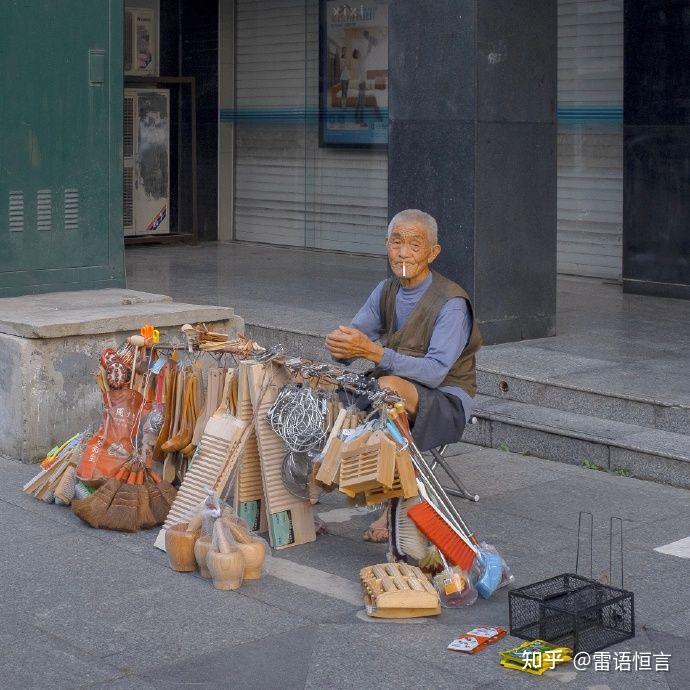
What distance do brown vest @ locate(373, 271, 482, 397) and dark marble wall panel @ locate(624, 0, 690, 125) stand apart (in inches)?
209

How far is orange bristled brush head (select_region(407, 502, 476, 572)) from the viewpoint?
198 inches

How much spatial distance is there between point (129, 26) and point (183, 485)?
33.1 feet

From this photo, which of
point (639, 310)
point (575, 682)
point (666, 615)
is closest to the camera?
point (575, 682)

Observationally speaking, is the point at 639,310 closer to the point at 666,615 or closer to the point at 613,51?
the point at 613,51

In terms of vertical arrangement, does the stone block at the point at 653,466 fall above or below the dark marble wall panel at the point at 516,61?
below

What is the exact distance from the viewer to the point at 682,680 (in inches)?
169

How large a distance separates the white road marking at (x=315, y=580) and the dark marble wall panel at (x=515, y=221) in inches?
131

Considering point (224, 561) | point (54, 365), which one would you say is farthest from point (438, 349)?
point (54, 365)

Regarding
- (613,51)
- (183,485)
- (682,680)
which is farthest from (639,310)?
(682,680)

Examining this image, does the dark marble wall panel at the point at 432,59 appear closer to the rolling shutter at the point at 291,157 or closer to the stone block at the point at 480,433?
the stone block at the point at 480,433

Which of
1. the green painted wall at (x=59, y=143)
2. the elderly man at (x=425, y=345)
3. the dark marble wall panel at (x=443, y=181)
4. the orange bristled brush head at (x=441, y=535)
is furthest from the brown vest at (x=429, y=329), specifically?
the green painted wall at (x=59, y=143)

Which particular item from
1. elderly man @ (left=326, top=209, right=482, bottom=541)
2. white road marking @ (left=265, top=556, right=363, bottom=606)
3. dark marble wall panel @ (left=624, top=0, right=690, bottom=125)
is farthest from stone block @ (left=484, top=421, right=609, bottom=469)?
dark marble wall panel @ (left=624, top=0, right=690, bottom=125)

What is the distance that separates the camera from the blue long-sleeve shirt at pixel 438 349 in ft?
18.2

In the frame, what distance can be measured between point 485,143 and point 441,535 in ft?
12.6
